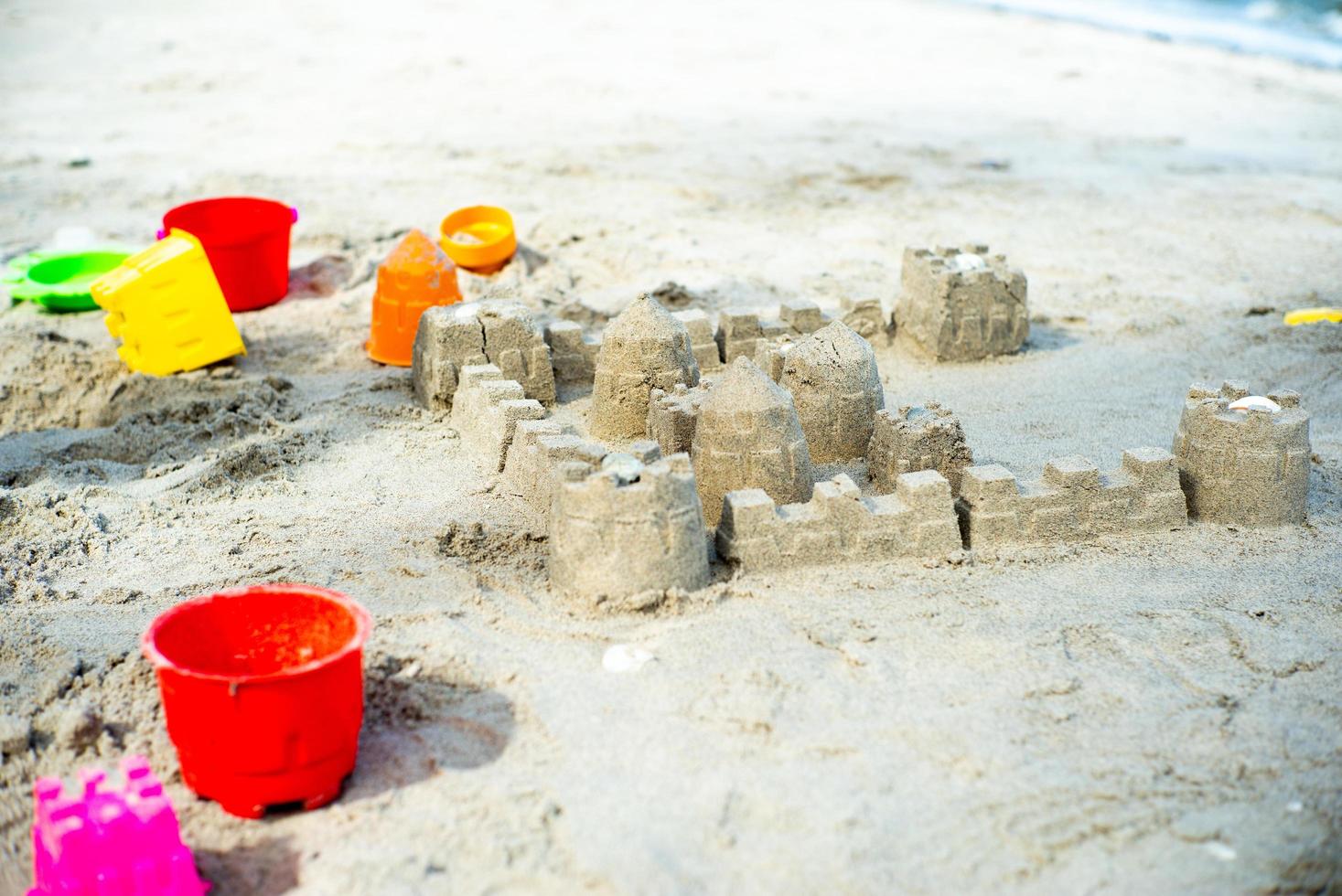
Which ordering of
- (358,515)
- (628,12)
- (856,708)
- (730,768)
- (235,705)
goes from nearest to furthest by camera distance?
(235,705) < (730,768) < (856,708) < (358,515) < (628,12)

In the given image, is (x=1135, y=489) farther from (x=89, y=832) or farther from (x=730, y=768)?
(x=89, y=832)

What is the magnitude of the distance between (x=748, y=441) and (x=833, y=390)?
558mm

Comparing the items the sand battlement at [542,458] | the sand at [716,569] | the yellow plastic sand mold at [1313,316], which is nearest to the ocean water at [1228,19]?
the sand at [716,569]

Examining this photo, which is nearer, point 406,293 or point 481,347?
point 481,347

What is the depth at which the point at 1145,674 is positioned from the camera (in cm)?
298

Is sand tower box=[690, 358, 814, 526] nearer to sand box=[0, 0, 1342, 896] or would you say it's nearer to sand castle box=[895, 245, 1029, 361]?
sand box=[0, 0, 1342, 896]

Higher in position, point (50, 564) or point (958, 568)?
point (958, 568)

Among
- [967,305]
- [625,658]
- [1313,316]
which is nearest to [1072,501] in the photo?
[625,658]

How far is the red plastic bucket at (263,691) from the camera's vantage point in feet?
7.97

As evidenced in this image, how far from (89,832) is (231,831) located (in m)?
0.31

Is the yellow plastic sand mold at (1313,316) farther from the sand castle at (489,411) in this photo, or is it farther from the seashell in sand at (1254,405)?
the sand castle at (489,411)

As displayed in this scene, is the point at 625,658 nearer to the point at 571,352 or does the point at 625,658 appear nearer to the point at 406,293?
the point at 571,352

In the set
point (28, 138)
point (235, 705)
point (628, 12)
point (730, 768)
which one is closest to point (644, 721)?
point (730, 768)

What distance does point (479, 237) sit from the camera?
6184 mm
